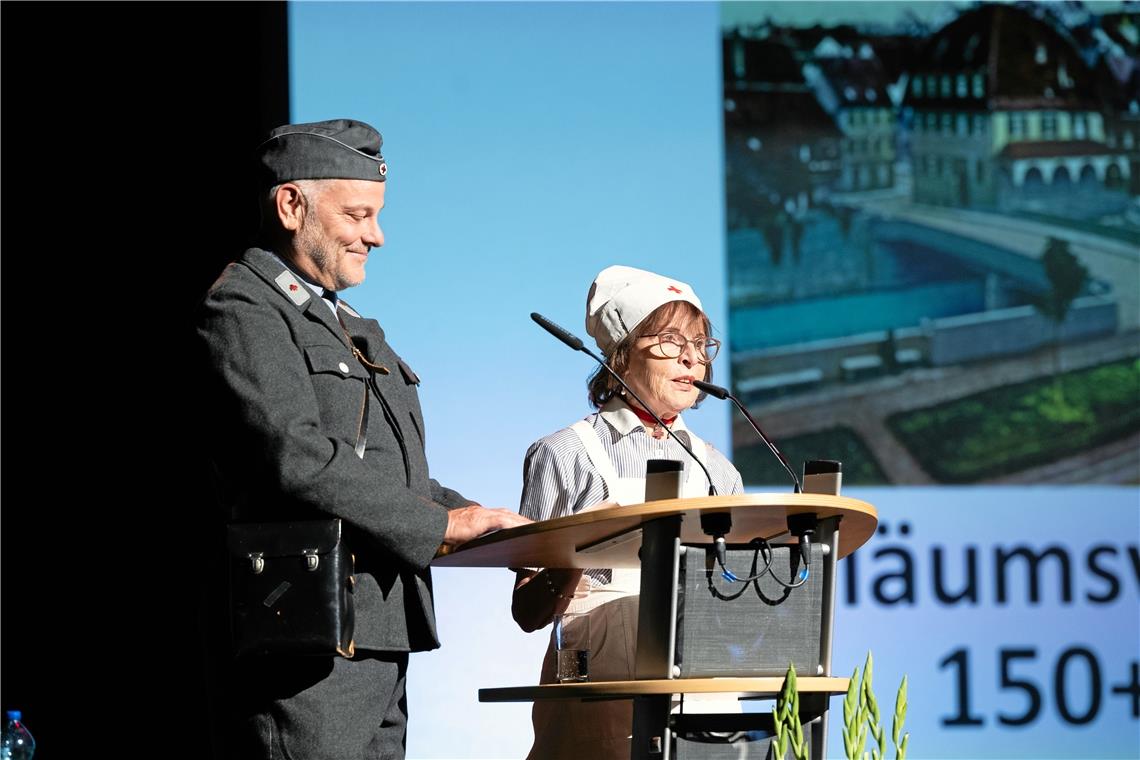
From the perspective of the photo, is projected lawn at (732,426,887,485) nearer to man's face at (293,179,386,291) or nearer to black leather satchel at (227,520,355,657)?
man's face at (293,179,386,291)

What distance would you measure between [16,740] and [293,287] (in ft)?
7.57

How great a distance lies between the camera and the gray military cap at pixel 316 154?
2.25 metres

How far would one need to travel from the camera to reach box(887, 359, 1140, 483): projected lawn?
4.30 m

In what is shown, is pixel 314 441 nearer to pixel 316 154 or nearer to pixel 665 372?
pixel 316 154

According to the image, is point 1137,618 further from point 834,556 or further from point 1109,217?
point 834,556

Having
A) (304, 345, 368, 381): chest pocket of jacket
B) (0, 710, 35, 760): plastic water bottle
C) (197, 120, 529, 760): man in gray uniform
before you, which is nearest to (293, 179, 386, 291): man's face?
(197, 120, 529, 760): man in gray uniform

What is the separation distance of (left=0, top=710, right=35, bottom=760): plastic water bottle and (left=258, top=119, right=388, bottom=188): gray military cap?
7.31 ft

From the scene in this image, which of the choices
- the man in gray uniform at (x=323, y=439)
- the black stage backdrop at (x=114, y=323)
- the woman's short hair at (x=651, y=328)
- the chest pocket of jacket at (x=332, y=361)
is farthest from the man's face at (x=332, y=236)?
the black stage backdrop at (x=114, y=323)

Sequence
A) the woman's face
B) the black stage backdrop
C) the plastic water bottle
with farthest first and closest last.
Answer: the black stage backdrop → the plastic water bottle → the woman's face

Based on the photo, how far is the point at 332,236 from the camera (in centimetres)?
224

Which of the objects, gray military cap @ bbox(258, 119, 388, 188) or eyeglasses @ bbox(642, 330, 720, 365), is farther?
eyeglasses @ bbox(642, 330, 720, 365)

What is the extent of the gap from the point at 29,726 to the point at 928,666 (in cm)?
251

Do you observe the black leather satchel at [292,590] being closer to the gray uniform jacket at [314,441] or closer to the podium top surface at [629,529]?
the gray uniform jacket at [314,441]

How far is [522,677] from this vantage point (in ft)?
13.6
